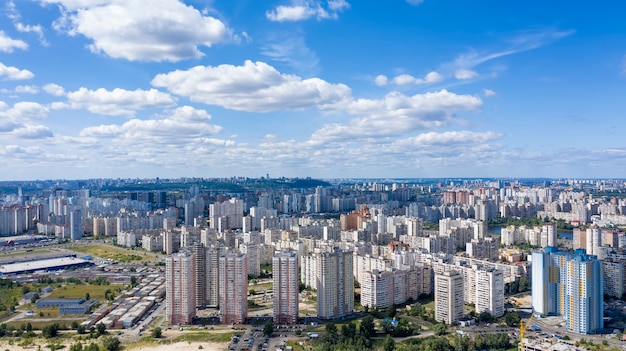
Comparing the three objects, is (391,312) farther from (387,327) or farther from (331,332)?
(331,332)

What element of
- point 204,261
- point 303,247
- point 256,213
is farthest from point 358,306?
point 256,213

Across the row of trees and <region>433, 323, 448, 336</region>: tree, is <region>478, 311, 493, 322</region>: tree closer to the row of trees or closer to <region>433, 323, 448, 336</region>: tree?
<region>433, 323, 448, 336</region>: tree

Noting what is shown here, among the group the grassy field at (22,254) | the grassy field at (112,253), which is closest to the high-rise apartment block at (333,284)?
the grassy field at (112,253)

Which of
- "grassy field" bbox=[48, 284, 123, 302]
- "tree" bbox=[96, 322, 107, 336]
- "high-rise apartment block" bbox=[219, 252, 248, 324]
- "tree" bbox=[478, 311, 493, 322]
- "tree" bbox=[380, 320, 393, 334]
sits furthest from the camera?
"grassy field" bbox=[48, 284, 123, 302]

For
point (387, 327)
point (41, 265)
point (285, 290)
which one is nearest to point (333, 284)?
point (285, 290)

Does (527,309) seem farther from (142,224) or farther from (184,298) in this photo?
(142,224)

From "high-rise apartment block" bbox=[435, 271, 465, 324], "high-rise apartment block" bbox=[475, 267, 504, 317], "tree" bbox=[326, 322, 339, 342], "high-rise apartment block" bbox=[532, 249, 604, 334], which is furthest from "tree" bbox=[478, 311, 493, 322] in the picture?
"tree" bbox=[326, 322, 339, 342]

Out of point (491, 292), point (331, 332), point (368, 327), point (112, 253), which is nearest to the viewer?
point (331, 332)
